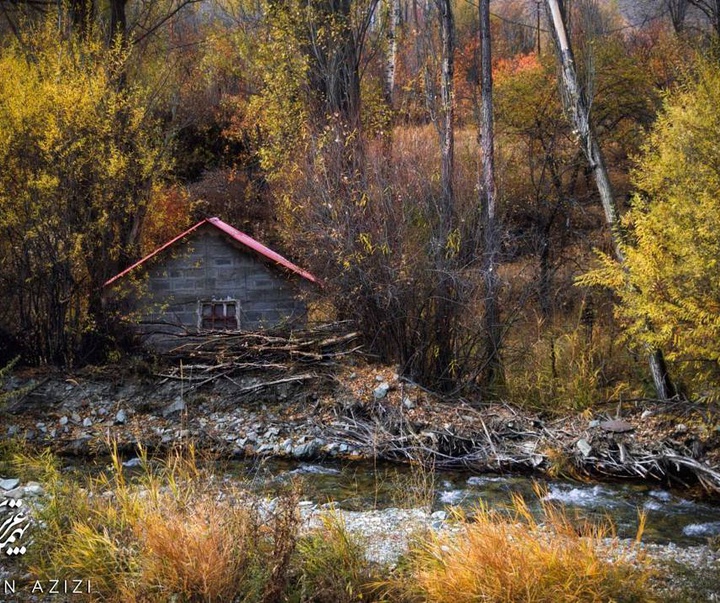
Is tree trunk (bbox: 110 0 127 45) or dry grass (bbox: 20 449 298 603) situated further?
tree trunk (bbox: 110 0 127 45)

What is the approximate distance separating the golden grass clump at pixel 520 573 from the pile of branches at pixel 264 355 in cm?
622

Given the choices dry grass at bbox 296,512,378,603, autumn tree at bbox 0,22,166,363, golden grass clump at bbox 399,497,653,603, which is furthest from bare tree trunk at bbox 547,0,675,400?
autumn tree at bbox 0,22,166,363

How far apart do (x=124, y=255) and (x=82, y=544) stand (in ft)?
29.9

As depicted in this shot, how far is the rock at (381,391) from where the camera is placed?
1062 cm

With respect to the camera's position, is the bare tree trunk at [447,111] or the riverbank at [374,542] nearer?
the riverbank at [374,542]

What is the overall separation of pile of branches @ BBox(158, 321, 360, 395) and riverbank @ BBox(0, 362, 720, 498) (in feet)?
0.22

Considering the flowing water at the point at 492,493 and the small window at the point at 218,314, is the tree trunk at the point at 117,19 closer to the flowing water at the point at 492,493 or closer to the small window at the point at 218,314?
the small window at the point at 218,314

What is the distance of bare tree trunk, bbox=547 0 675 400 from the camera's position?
34.8 feet

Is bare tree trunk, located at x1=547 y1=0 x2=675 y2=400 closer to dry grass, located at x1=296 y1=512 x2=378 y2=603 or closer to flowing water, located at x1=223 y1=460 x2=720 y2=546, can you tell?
flowing water, located at x1=223 y1=460 x2=720 y2=546

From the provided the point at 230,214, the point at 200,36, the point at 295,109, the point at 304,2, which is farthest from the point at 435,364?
the point at 200,36

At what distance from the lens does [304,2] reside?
14.5 metres

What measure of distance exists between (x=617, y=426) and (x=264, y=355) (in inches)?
213

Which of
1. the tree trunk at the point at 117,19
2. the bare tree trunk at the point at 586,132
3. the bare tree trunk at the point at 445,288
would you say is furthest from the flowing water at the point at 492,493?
the tree trunk at the point at 117,19

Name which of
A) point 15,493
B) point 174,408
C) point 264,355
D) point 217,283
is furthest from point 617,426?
point 217,283
